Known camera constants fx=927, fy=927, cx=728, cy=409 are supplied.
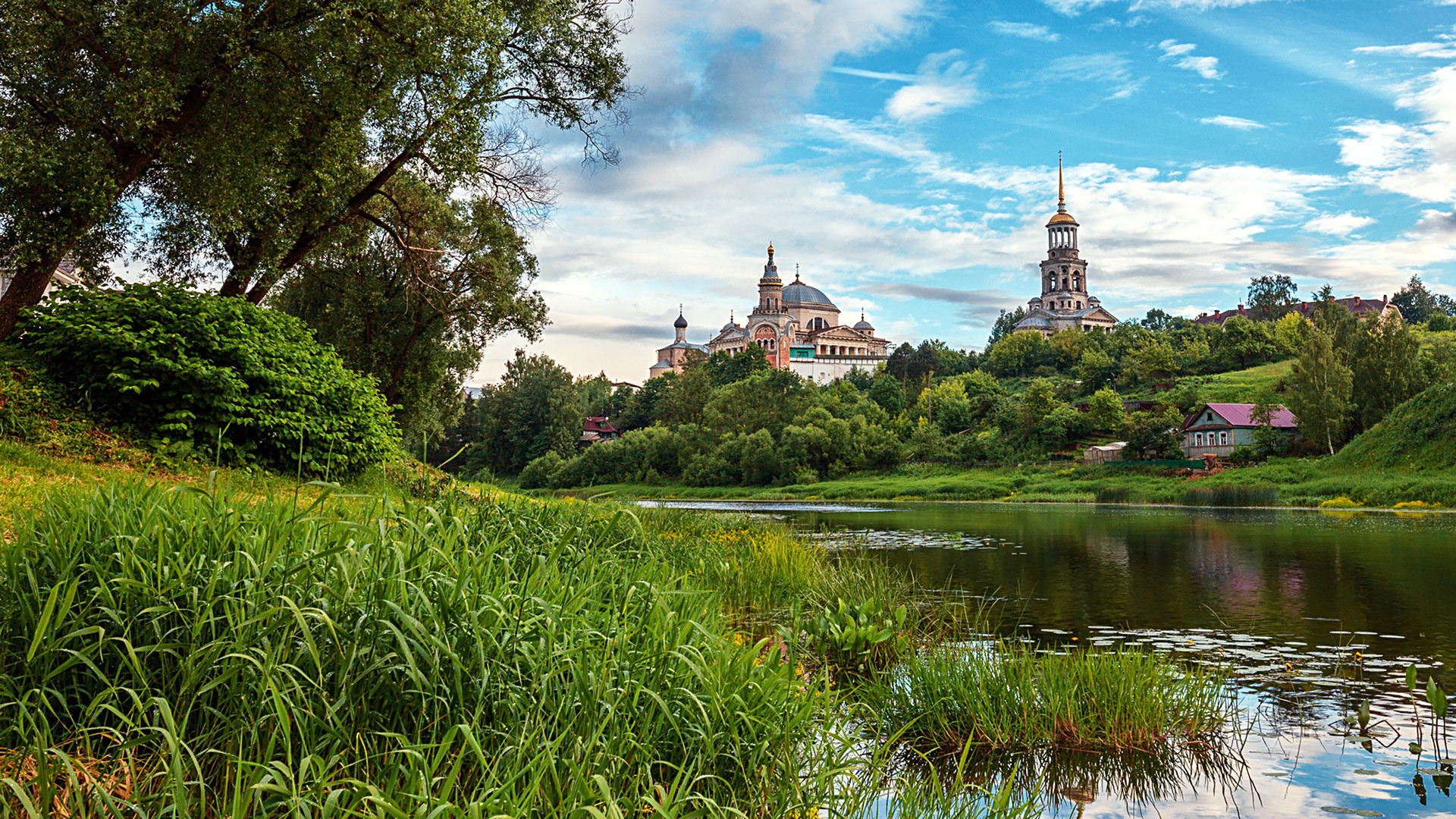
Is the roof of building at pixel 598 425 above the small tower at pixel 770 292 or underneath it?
underneath

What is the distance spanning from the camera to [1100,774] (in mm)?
5598

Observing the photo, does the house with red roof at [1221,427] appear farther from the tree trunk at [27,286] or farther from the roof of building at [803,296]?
the roof of building at [803,296]

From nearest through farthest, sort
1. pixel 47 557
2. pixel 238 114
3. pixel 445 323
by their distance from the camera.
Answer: pixel 47 557 < pixel 238 114 < pixel 445 323

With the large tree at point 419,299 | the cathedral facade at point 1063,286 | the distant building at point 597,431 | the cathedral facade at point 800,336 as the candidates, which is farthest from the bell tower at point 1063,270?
the large tree at point 419,299

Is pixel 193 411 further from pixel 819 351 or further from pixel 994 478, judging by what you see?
pixel 819 351

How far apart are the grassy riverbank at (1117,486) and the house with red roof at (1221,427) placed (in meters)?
9.18

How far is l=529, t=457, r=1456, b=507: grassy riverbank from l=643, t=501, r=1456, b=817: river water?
428 inches

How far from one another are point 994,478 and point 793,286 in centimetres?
9013

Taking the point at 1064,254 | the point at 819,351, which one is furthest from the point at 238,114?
the point at 1064,254

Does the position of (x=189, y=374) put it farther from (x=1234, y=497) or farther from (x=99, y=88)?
(x=1234, y=497)

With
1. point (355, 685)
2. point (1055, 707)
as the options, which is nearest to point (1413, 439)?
point (1055, 707)

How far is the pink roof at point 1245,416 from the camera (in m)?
58.4

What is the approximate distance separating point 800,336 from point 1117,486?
86.9 metres

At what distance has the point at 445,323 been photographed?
24.5 m
